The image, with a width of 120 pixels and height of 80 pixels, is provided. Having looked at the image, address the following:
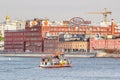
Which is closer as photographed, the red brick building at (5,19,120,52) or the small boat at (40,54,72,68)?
the small boat at (40,54,72,68)

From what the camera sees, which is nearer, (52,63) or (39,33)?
(52,63)

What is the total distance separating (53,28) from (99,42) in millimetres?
14341

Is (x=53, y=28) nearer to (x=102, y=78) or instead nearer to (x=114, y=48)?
(x=114, y=48)

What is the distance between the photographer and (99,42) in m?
160

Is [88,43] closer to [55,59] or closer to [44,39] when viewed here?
[44,39]

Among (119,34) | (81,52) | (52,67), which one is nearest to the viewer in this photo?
(52,67)

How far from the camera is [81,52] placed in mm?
153500

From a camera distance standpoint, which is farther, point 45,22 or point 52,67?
point 45,22

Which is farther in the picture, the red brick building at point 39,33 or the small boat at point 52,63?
the red brick building at point 39,33

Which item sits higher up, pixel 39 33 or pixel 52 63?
pixel 39 33

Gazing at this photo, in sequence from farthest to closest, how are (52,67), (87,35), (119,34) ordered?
(119,34) → (87,35) → (52,67)

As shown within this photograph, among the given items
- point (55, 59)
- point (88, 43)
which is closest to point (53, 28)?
point (88, 43)

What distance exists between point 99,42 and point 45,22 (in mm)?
17162

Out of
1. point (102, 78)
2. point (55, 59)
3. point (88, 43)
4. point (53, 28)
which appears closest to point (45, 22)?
point (53, 28)
